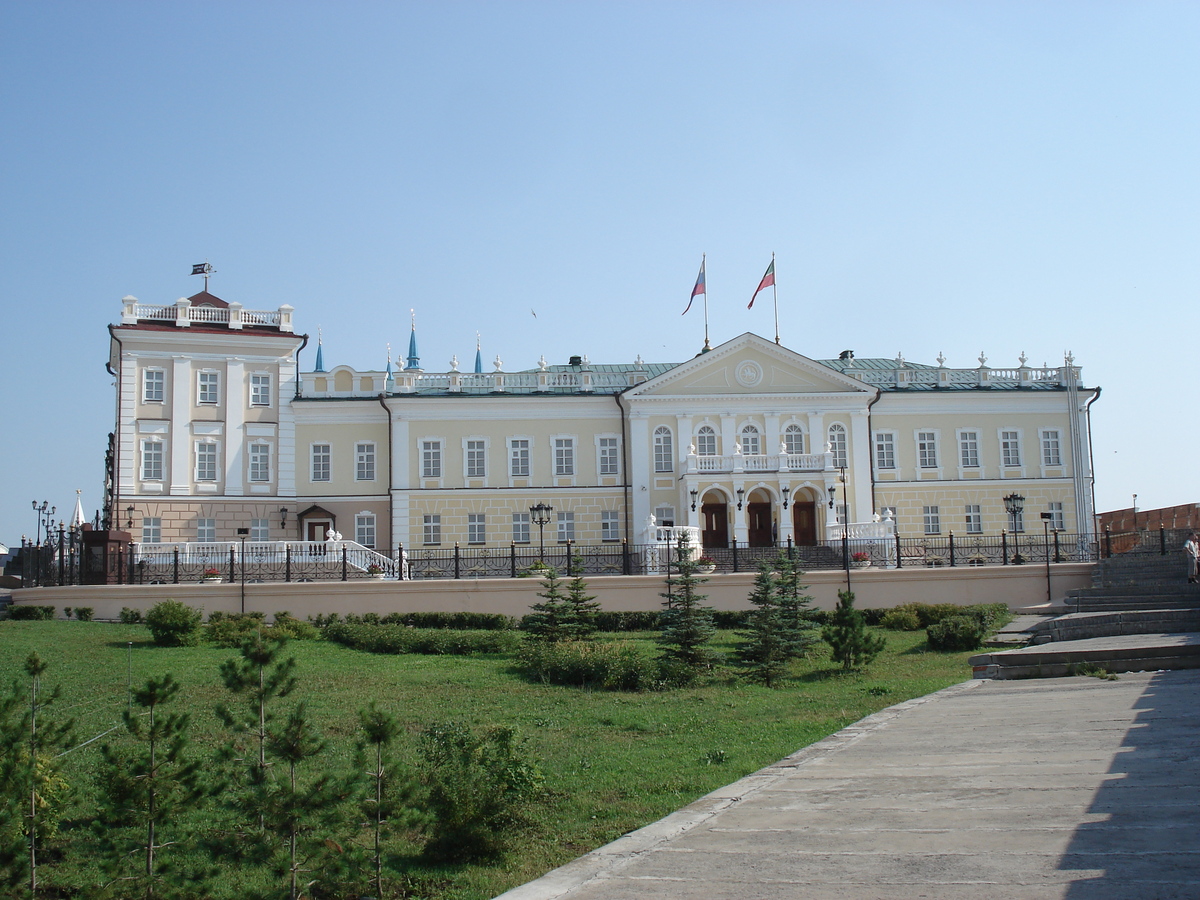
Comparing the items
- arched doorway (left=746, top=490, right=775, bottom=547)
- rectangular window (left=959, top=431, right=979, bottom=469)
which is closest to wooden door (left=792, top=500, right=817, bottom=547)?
arched doorway (left=746, top=490, right=775, bottom=547)

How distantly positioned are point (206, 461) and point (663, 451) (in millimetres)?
17454

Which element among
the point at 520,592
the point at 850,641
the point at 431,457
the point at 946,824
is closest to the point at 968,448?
the point at 431,457

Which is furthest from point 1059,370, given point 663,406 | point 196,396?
point 196,396

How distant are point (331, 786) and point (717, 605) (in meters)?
21.4

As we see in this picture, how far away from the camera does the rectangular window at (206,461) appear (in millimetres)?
39875

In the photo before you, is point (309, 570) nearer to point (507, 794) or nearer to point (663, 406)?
point (663, 406)

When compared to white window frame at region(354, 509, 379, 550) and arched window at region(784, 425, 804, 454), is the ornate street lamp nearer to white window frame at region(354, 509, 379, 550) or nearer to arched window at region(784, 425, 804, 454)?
white window frame at region(354, 509, 379, 550)

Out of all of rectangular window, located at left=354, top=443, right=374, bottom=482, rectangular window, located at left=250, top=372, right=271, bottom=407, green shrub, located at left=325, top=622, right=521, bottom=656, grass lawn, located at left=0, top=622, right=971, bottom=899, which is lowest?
grass lawn, located at left=0, top=622, right=971, bottom=899

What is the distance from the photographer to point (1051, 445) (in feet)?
141

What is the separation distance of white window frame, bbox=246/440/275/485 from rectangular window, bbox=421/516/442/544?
20.1 ft

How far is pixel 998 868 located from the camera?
637 centimetres

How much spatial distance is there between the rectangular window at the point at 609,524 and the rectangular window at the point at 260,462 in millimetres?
12960

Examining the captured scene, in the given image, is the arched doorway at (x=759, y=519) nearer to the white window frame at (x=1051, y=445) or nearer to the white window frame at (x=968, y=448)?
the white window frame at (x=968, y=448)

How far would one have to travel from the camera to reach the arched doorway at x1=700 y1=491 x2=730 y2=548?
41312mm
